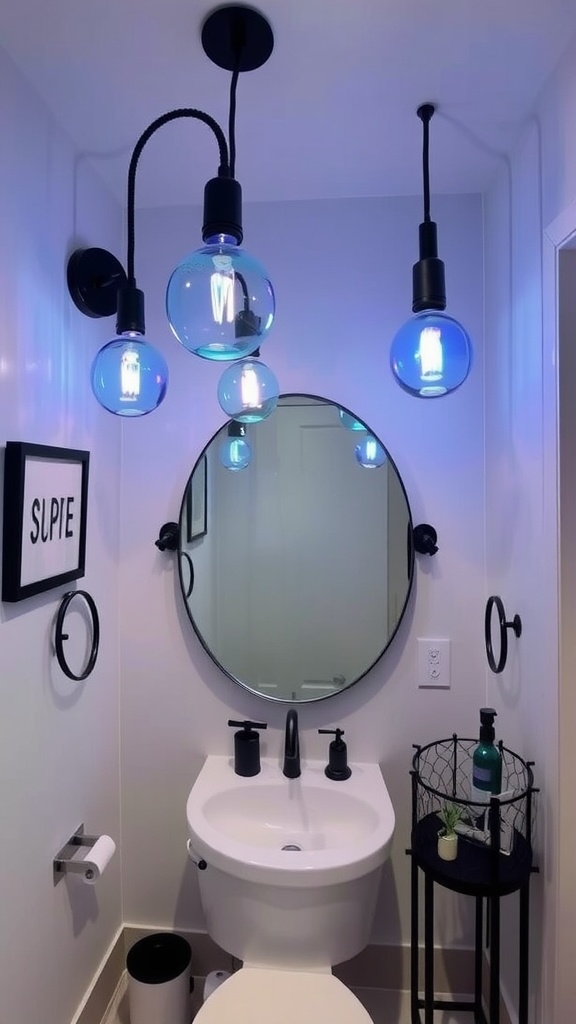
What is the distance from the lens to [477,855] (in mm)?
1187

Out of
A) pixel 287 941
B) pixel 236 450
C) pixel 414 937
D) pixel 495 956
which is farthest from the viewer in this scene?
pixel 236 450

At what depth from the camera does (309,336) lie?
1.52 metres

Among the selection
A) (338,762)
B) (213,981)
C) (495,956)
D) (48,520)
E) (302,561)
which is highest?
(48,520)

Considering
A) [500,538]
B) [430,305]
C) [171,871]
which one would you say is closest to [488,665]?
[500,538]

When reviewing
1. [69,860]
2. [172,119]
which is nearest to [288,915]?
[69,860]

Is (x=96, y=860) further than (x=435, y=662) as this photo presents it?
No

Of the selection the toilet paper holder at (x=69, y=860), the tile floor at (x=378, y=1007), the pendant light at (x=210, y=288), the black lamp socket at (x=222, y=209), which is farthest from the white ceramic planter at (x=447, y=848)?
the black lamp socket at (x=222, y=209)

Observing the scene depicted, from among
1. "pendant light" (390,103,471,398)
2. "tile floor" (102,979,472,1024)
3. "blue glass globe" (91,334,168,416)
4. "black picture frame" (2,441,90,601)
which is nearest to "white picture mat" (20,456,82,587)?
"black picture frame" (2,441,90,601)

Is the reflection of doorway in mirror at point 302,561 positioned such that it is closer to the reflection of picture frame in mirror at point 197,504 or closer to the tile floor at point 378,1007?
the reflection of picture frame in mirror at point 197,504

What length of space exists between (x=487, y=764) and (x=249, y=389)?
3.06ft

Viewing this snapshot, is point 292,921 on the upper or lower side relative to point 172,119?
lower

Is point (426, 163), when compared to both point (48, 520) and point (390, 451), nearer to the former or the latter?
point (390, 451)

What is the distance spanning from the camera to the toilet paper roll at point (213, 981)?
53.8 inches

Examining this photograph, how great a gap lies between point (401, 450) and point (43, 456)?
863 mm
